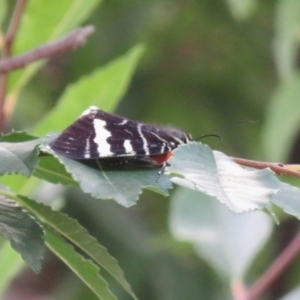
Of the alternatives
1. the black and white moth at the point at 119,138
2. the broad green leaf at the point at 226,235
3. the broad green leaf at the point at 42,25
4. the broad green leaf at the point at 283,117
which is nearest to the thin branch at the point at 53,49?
the black and white moth at the point at 119,138

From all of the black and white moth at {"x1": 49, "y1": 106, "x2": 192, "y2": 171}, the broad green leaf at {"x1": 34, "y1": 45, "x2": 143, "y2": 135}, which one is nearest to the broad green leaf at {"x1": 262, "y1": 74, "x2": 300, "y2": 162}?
the broad green leaf at {"x1": 34, "y1": 45, "x2": 143, "y2": 135}

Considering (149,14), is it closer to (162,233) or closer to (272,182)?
(162,233)

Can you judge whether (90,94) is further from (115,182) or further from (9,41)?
(115,182)

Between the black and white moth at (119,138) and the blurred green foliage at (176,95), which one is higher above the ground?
the black and white moth at (119,138)

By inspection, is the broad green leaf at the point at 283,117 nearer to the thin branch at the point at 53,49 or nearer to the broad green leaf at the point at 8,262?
the broad green leaf at the point at 8,262

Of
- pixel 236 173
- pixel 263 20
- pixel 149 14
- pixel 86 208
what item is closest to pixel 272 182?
pixel 236 173
